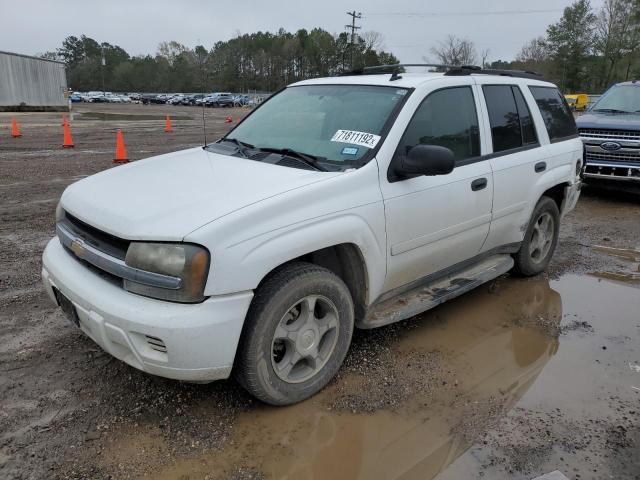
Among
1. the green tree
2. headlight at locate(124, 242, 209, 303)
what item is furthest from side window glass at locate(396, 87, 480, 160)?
the green tree

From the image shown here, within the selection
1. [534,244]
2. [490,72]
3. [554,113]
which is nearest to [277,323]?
[490,72]

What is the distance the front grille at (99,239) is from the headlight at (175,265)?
0.15 meters

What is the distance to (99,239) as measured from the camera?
9.25 ft

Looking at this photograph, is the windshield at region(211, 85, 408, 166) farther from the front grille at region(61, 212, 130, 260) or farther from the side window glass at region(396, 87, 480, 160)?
the front grille at region(61, 212, 130, 260)

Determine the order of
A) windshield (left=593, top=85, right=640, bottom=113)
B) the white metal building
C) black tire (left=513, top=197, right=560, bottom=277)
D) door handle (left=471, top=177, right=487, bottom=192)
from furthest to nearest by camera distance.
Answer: the white metal building, windshield (left=593, top=85, right=640, bottom=113), black tire (left=513, top=197, right=560, bottom=277), door handle (left=471, top=177, right=487, bottom=192)

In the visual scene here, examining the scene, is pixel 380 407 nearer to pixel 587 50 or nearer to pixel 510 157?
pixel 510 157

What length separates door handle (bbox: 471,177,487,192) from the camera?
3.80 meters

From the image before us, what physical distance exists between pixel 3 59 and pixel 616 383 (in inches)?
1751

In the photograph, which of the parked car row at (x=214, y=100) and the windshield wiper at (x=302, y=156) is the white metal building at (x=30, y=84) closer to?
the parked car row at (x=214, y=100)

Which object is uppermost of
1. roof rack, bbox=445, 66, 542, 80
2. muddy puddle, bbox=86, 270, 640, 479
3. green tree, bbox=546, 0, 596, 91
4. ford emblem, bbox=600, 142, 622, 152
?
green tree, bbox=546, 0, 596, 91

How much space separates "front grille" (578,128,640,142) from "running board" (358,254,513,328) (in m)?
5.35

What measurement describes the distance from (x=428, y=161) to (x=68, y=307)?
7.40 ft

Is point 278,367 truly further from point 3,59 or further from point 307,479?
point 3,59

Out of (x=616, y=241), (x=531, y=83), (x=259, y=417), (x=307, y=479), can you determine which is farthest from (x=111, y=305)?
(x=616, y=241)
